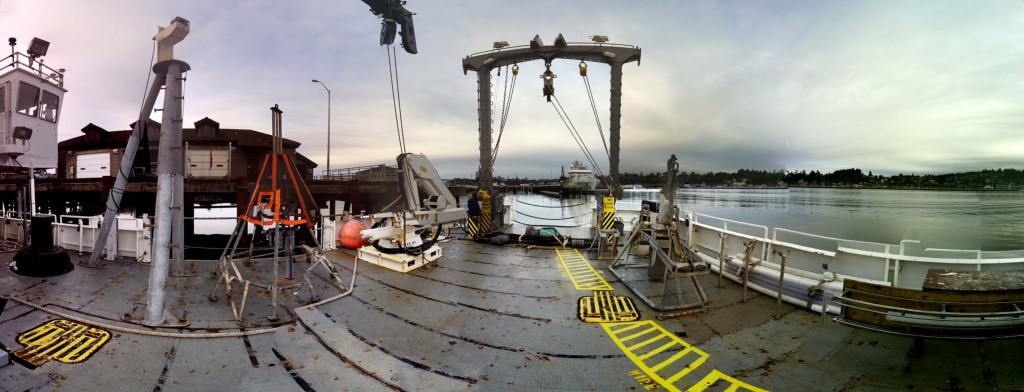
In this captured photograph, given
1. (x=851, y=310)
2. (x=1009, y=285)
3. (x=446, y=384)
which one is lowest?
(x=446, y=384)

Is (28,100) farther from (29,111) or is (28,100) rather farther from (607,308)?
(607,308)

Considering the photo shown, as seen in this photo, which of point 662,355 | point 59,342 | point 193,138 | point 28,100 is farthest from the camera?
point 193,138

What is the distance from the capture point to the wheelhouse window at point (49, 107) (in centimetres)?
851

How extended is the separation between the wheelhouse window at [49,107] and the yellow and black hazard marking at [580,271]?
42.6 feet

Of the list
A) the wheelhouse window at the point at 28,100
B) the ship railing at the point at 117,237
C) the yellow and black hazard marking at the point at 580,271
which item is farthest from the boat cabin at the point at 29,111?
the yellow and black hazard marking at the point at 580,271

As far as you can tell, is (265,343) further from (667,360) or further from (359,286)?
(667,360)

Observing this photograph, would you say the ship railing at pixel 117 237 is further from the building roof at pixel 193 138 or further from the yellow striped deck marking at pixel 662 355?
the building roof at pixel 193 138

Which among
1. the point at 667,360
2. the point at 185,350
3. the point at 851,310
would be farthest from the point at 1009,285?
the point at 185,350

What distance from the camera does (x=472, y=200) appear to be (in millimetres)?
11344

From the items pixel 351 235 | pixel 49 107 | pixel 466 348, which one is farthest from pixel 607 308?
pixel 49 107

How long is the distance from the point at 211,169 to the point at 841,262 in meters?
34.3

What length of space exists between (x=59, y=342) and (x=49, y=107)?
9596mm

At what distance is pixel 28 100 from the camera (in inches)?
321

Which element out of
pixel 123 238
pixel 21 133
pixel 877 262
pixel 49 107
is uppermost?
pixel 49 107
